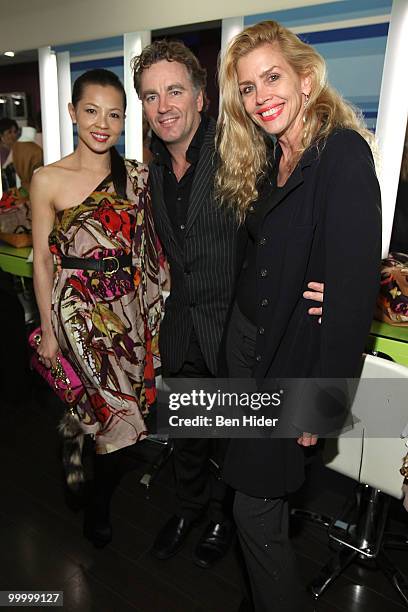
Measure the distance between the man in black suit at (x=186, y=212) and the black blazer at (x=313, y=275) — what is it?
388 mm

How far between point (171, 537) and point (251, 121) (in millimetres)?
1631

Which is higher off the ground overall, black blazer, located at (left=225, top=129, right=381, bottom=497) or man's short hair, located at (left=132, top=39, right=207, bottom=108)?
man's short hair, located at (left=132, top=39, right=207, bottom=108)

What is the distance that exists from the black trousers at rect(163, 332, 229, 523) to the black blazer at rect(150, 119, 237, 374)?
0.20 meters

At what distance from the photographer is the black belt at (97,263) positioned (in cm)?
178

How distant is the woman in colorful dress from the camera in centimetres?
178

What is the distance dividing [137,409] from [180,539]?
60 centimetres

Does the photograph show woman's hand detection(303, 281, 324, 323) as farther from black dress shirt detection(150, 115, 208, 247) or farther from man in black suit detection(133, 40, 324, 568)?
black dress shirt detection(150, 115, 208, 247)

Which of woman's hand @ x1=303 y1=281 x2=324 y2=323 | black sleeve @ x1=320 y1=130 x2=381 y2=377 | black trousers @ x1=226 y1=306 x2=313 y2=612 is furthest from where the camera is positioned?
black trousers @ x1=226 y1=306 x2=313 y2=612

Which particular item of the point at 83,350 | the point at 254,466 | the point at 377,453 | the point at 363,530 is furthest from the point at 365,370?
the point at 83,350

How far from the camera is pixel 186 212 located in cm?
170

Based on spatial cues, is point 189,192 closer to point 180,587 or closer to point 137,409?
point 137,409

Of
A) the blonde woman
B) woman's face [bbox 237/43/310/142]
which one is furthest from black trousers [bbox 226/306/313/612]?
woman's face [bbox 237/43/310/142]

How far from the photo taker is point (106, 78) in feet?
5.79

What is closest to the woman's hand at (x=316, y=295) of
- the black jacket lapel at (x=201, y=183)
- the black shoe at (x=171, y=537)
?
the black jacket lapel at (x=201, y=183)
